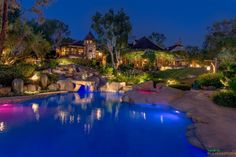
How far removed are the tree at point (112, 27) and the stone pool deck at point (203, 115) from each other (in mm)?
17736

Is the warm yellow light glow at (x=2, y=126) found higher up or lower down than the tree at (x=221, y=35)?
lower down

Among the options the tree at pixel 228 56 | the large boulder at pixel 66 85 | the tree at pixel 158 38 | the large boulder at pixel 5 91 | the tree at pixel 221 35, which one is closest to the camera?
the large boulder at pixel 5 91

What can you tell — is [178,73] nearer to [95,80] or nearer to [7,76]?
[95,80]

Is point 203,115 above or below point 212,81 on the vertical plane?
below

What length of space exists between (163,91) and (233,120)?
28.7 ft

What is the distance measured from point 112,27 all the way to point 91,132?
2788cm

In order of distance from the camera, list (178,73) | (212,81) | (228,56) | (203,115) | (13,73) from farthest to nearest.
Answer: (178,73) < (228,56) < (212,81) < (13,73) < (203,115)

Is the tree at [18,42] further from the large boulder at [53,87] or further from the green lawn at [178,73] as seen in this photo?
the green lawn at [178,73]

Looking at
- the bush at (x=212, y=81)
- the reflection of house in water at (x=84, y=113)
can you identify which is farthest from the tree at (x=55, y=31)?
the reflection of house in water at (x=84, y=113)

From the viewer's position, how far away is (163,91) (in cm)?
2077

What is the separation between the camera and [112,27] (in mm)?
37562

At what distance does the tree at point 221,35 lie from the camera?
88.6 ft

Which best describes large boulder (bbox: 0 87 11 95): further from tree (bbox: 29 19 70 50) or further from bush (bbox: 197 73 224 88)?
tree (bbox: 29 19 70 50)

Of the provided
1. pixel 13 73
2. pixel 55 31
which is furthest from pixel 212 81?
pixel 55 31
